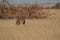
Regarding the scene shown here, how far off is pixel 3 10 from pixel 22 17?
0.80ft

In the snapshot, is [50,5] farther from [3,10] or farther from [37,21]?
[3,10]

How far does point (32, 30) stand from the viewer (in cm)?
184

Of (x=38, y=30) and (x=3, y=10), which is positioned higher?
(x=3, y=10)

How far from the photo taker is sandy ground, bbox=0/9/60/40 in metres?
1.83

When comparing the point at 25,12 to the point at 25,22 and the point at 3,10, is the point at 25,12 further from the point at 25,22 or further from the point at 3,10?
the point at 3,10

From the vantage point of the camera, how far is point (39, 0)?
189cm

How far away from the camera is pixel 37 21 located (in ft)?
6.15

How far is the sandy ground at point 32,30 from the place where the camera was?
1827 mm

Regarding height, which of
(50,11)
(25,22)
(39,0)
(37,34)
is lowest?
(37,34)

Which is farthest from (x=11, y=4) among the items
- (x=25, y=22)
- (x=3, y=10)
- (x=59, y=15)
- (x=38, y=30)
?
(x=59, y=15)

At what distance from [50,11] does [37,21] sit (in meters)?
0.20

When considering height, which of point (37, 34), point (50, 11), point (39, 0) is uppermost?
point (39, 0)

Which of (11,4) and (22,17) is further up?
(11,4)

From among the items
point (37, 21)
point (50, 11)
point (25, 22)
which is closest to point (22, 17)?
point (25, 22)
